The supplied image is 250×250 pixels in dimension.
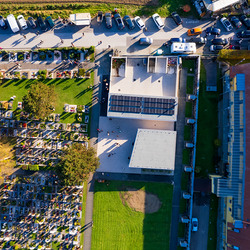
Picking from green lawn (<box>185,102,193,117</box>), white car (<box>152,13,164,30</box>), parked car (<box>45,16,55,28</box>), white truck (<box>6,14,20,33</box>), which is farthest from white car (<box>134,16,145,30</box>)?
white truck (<box>6,14,20,33</box>)

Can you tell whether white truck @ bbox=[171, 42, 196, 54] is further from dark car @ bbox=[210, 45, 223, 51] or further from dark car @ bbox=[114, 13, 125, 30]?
dark car @ bbox=[114, 13, 125, 30]

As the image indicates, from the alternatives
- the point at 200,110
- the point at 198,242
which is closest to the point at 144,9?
the point at 200,110

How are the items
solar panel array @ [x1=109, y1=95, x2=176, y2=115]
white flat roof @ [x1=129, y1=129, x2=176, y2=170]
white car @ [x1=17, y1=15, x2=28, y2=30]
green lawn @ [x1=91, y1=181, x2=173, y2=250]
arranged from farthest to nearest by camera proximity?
white car @ [x1=17, y1=15, x2=28, y2=30] → green lawn @ [x1=91, y1=181, x2=173, y2=250] → solar panel array @ [x1=109, y1=95, x2=176, y2=115] → white flat roof @ [x1=129, y1=129, x2=176, y2=170]

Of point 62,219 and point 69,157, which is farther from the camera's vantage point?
point 62,219

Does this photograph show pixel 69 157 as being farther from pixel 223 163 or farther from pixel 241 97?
pixel 241 97

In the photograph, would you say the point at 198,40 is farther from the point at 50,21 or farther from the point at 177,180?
the point at 50,21

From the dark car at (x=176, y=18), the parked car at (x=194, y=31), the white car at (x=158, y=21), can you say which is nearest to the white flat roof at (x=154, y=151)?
the parked car at (x=194, y=31)

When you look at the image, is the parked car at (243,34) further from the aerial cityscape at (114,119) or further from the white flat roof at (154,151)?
the white flat roof at (154,151)
